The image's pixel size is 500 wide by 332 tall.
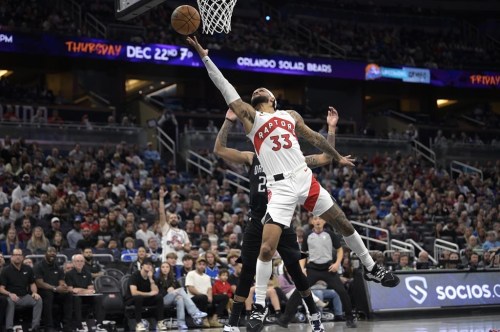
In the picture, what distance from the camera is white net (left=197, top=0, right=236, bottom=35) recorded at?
1173cm

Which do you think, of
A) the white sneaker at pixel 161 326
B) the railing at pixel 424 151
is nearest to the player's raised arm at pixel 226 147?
the white sneaker at pixel 161 326

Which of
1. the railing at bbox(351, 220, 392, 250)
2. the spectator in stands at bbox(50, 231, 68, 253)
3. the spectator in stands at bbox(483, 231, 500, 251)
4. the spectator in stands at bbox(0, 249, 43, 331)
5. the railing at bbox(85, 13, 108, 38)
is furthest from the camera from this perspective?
the railing at bbox(85, 13, 108, 38)

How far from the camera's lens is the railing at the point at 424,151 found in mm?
35384

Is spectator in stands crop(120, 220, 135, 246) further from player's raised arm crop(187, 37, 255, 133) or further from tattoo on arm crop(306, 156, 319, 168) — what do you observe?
player's raised arm crop(187, 37, 255, 133)

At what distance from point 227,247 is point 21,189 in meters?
5.57

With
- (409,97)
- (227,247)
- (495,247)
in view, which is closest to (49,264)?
(227,247)

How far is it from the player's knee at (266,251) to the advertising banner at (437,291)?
8.07 m

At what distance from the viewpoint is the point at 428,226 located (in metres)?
25.3

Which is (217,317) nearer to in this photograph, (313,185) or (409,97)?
(313,185)

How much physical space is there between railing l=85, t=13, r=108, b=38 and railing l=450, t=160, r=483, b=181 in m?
15.7

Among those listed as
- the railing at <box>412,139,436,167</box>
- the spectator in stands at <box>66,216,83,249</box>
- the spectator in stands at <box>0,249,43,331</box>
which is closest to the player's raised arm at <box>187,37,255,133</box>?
the spectator in stands at <box>0,249,43,331</box>

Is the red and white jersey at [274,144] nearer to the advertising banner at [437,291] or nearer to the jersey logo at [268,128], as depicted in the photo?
the jersey logo at [268,128]

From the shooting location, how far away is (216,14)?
12000 millimetres

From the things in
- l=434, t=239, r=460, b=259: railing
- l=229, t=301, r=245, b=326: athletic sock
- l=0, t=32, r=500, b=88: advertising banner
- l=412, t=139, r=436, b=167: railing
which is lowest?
l=229, t=301, r=245, b=326: athletic sock
